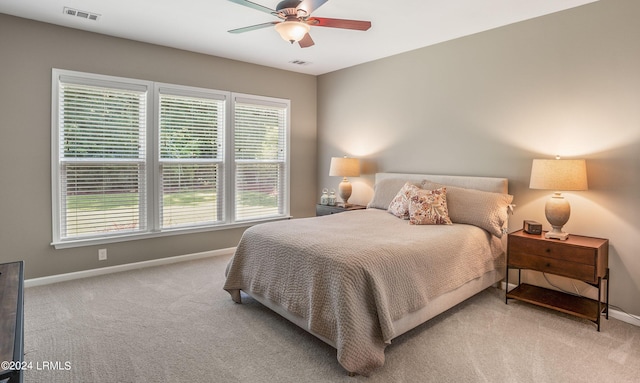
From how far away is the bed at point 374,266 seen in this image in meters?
2.19

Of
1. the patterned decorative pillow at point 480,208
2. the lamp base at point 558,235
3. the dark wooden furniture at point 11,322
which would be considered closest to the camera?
the dark wooden furniture at point 11,322

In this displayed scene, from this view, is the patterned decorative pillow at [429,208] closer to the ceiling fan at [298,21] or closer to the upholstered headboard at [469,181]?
the upholstered headboard at [469,181]

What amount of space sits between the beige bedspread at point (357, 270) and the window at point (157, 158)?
1.81 metres

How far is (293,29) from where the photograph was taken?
2.76 m

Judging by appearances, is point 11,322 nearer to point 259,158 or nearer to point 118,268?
point 118,268

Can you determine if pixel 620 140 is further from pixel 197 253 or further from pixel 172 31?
pixel 197 253

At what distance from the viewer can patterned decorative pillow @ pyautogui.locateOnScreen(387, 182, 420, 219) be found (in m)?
3.77

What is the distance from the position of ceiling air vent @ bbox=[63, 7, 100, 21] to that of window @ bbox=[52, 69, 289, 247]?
1.99 feet

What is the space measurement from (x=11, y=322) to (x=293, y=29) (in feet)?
8.13

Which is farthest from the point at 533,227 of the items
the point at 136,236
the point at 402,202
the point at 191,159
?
the point at 136,236

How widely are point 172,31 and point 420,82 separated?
115 inches

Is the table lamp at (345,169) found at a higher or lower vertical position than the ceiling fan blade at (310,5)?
lower

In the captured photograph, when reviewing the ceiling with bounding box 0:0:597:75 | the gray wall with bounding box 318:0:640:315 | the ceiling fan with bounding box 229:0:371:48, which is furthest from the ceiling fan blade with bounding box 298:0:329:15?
the gray wall with bounding box 318:0:640:315

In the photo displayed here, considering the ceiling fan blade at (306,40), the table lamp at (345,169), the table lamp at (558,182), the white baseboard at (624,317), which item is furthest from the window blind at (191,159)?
the white baseboard at (624,317)
